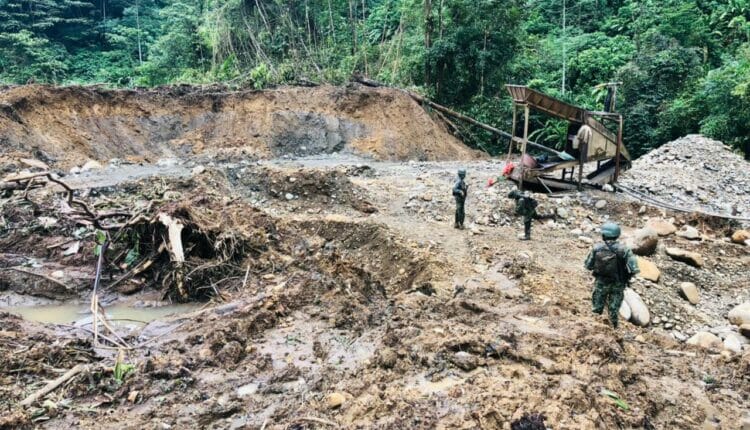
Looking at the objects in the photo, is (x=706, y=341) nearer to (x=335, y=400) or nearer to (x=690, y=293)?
(x=690, y=293)

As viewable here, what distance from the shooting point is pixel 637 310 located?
6230 mm

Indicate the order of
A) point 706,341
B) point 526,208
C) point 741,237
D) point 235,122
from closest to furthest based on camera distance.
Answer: point 706,341 < point 526,208 < point 741,237 < point 235,122

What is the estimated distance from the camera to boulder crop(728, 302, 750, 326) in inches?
244

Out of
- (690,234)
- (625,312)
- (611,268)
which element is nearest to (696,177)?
(690,234)

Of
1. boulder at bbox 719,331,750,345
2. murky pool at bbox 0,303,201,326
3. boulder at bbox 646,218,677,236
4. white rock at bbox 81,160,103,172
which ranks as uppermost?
white rock at bbox 81,160,103,172

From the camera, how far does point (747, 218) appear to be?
352 inches

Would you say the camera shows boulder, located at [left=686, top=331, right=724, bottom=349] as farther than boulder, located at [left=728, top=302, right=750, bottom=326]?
No

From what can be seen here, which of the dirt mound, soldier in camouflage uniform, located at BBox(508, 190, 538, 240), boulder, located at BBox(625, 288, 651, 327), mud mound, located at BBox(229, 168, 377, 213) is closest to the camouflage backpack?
boulder, located at BBox(625, 288, 651, 327)

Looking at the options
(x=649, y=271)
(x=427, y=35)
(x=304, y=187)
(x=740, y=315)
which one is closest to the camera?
(x=740, y=315)

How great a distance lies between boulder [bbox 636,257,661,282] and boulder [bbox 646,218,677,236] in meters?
1.51

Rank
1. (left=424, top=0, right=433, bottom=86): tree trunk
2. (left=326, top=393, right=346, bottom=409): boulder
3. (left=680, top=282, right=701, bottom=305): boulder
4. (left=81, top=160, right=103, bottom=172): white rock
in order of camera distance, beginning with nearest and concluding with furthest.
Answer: (left=326, top=393, right=346, bottom=409): boulder → (left=680, top=282, right=701, bottom=305): boulder → (left=81, top=160, right=103, bottom=172): white rock → (left=424, top=0, right=433, bottom=86): tree trunk

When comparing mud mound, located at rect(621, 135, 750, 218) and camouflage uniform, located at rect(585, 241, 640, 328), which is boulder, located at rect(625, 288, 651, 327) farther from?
mud mound, located at rect(621, 135, 750, 218)

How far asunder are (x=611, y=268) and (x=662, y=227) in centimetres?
424

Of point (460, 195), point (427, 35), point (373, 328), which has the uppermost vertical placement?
point (427, 35)
